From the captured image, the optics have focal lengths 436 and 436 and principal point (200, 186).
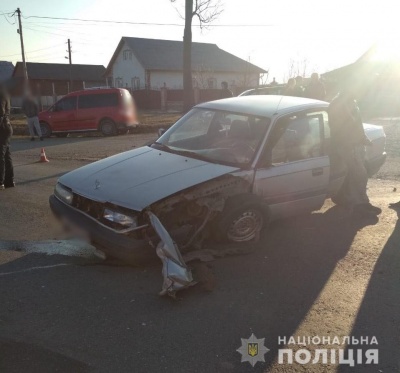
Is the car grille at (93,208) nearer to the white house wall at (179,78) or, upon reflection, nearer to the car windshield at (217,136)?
the car windshield at (217,136)

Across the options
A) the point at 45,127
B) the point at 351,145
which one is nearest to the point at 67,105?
the point at 45,127

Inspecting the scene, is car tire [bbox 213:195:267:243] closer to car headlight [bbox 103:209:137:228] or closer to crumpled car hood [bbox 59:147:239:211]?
crumpled car hood [bbox 59:147:239:211]

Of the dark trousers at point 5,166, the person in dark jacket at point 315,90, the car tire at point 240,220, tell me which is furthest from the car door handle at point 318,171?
the person in dark jacket at point 315,90

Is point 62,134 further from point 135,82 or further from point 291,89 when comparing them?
point 135,82

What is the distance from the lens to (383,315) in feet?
11.6

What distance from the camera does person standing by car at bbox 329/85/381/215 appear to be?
570cm

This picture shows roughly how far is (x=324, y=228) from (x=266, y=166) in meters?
1.31

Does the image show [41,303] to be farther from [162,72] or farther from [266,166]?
[162,72]

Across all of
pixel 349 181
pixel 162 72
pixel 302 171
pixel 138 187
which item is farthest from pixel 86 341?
pixel 162 72

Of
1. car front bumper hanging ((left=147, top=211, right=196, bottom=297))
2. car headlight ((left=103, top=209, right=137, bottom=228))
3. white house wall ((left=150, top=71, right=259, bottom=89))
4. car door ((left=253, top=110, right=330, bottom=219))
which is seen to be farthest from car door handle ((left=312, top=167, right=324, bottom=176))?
white house wall ((left=150, top=71, right=259, bottom=89))

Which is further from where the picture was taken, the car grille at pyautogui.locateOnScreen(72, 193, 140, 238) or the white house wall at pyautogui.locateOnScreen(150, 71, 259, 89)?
the white house wall at pyautogui.locateOnScreen(150, 71, 259, 89)

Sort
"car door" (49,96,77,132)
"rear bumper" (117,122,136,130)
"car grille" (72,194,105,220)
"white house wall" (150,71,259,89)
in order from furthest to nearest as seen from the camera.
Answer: "white house wall" (150,71,259,89) → "rear bumper" (117,122,136,130) → "car door" (49,96,77,132) → "car grille" (72,194,105,220)

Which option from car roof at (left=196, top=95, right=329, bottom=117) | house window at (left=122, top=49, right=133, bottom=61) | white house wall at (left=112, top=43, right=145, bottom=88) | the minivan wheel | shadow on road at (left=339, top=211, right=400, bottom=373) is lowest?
shadow on road at (left=339, top=211, right=400, bottom=373)

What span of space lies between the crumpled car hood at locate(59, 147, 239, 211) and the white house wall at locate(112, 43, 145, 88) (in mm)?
40203
